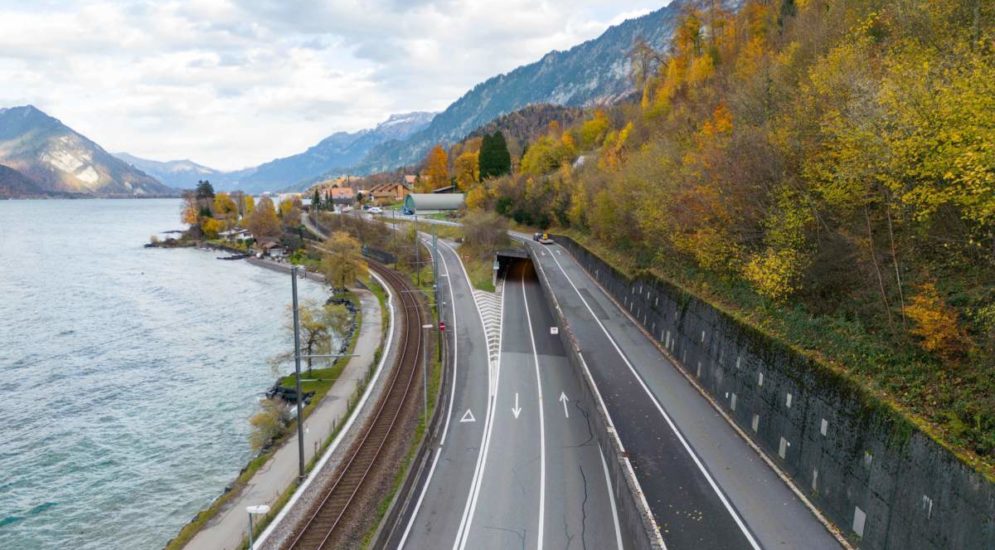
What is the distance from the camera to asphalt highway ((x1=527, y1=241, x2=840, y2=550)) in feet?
49.4

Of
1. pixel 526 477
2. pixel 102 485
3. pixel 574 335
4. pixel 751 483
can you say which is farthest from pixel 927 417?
pixel 102 485

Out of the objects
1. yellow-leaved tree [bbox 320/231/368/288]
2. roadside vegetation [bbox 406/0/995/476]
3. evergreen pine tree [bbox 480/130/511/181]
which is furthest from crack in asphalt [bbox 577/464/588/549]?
evergreen pine tree [bbox 480/130/511/181]

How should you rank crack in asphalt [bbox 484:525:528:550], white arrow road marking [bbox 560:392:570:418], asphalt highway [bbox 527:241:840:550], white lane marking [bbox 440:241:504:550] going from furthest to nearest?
white arrow road marking [bbox 560:392:570:418], white lane marking [bbox 440:241:504:550], crack in asphalt [bbox 484:525:528:550], asphalt highway [bbox 527:241:840:550]

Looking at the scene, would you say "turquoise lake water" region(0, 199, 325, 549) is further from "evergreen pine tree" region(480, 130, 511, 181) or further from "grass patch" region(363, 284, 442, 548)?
"evergreen pine tree" region(480, 130, 511, 181)

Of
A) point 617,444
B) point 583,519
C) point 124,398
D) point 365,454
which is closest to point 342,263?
point 124,398

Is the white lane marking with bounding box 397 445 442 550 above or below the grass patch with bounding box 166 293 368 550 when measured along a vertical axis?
above

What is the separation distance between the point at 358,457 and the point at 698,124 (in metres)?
31.7

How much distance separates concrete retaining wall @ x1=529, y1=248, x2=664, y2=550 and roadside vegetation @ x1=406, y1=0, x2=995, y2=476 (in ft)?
22.2

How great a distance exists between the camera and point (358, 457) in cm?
2356

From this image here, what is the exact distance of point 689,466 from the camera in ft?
61.2

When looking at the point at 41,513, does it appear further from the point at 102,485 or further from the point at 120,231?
the point at 120,231

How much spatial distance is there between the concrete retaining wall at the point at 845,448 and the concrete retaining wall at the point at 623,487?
493 centimetres

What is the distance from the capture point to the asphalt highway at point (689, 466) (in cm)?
1506

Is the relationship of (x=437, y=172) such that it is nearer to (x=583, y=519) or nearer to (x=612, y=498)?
(x=612, y=498)
